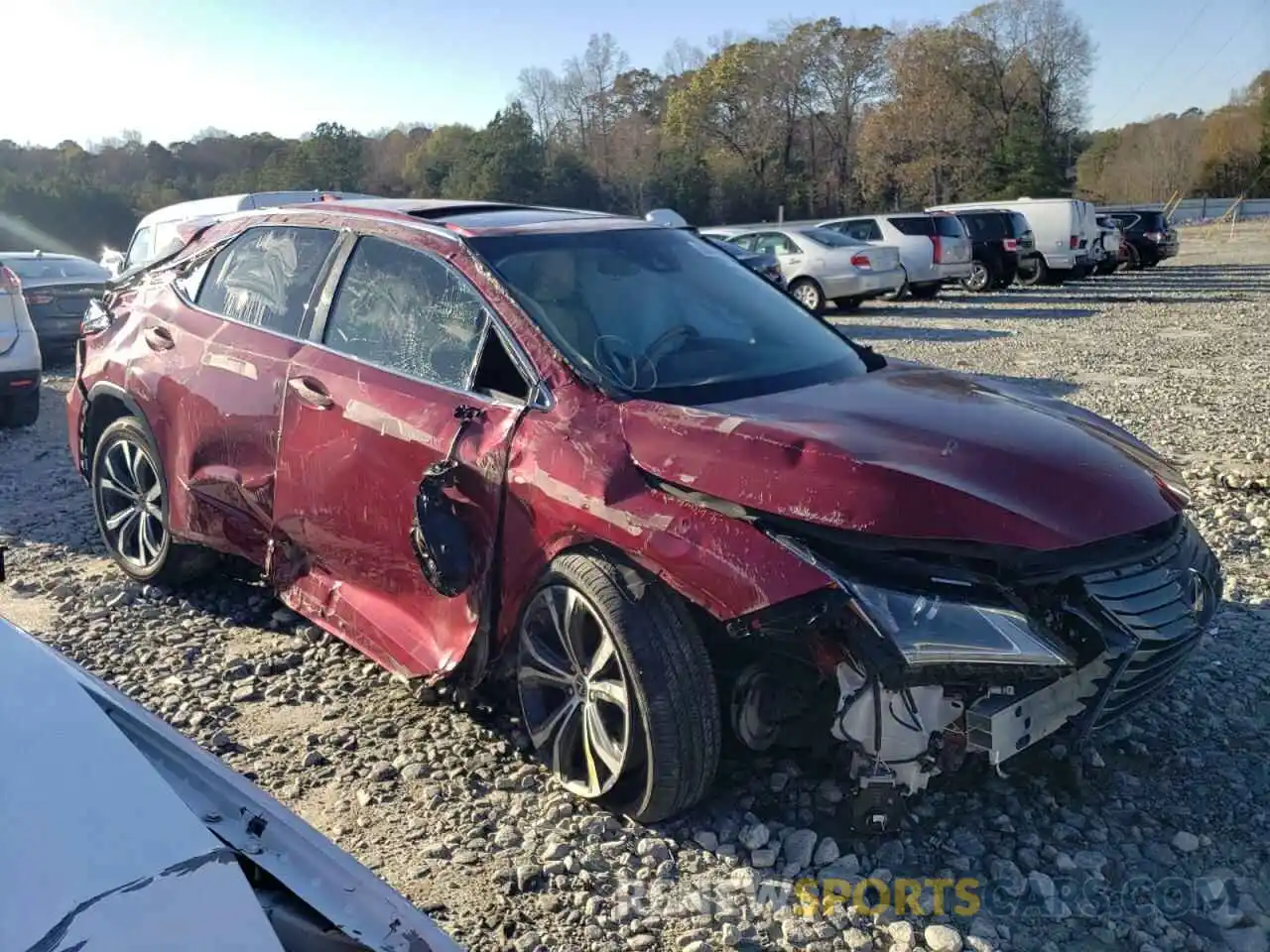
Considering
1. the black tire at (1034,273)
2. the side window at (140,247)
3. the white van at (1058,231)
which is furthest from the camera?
the black tire at (1034,273)

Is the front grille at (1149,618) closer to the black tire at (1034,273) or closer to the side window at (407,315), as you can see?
the side window at (407,315)

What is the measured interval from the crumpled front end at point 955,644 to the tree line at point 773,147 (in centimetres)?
3783

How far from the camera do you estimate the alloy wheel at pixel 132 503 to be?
4.91 metres

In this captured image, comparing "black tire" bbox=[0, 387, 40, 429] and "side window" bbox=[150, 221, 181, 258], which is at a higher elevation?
"side window" bbox=[150, 221, 181, 258]

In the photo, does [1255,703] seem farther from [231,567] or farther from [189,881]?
[231,567]

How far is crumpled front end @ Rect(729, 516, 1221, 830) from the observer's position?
266 centimetres

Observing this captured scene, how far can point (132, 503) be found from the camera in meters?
5.11

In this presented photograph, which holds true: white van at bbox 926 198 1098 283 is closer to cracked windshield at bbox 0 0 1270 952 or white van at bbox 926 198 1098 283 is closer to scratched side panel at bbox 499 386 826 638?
cracked windshield at bbox 0 0 1270 952

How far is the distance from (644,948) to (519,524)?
122 cm

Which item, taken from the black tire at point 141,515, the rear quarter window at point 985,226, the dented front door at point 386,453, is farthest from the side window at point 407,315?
the rear quarter window at point 985,226

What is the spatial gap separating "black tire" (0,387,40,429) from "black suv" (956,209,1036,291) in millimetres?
18729

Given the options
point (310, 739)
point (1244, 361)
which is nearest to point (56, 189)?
point (1244, 361)

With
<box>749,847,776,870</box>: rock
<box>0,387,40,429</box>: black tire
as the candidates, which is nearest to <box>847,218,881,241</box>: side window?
<box>0,387,40,429</box>: black tire

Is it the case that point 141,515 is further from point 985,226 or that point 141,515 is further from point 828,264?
point 985,226
